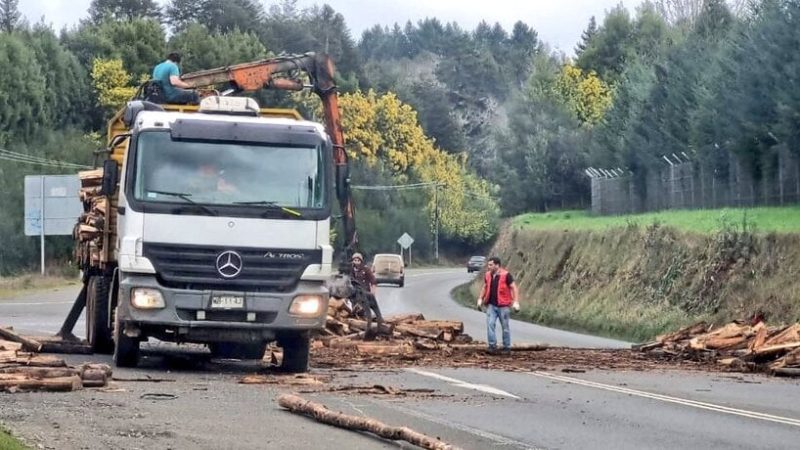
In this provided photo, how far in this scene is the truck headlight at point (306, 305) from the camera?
18.1 metres

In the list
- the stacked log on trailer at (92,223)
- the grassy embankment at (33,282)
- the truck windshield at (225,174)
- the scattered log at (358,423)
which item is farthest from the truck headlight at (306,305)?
the grassy embankment at (33,282)

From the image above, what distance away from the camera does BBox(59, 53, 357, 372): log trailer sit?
1773 centimetres

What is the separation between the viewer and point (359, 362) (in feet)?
70.7

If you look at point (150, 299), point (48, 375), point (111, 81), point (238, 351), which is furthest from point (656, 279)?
point (111, 81)

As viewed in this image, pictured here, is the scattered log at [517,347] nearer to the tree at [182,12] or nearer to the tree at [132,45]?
the tree at [132,45]

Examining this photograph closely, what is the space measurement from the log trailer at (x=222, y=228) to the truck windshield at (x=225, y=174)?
0.5 inches

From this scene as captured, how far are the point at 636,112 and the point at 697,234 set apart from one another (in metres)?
27.2

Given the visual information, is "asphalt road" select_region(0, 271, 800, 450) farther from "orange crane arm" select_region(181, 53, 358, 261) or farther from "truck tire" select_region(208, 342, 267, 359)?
"orange crane arm" select_region(181, 53, 358, 261)

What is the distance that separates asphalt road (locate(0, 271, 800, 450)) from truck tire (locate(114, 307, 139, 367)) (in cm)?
32

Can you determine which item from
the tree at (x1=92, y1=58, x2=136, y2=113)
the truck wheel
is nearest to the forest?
the tree at (x1=92, y1=58, x2=136, y2=113)

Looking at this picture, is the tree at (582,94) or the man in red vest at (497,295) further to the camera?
the tree at (582,94)

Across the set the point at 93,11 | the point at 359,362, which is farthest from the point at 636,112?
the point at 93,11

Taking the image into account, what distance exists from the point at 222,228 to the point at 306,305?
1.47 meters

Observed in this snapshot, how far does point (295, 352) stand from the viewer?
63.2 ft
